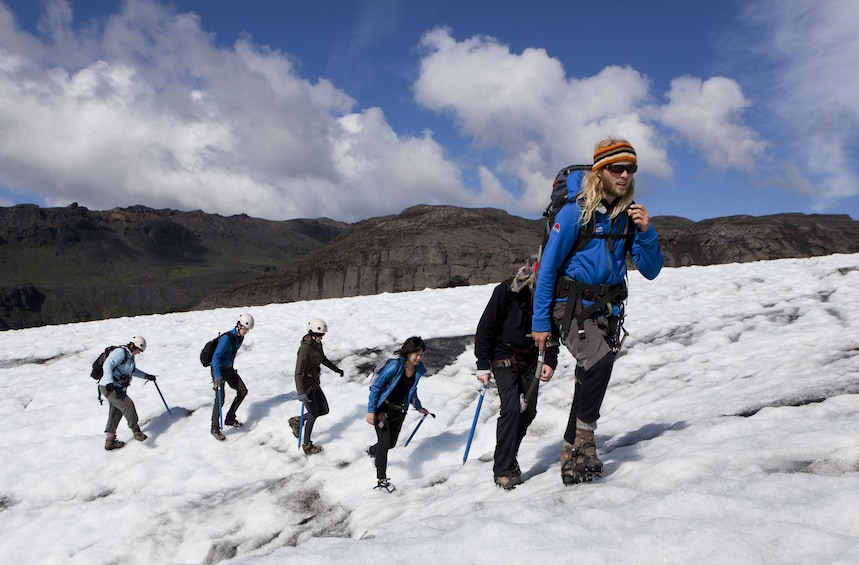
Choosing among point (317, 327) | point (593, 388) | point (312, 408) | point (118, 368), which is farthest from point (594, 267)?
point (118, 368)

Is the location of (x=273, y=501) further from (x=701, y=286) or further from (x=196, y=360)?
(x=701, y=286)

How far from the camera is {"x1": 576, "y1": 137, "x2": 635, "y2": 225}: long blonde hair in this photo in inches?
188

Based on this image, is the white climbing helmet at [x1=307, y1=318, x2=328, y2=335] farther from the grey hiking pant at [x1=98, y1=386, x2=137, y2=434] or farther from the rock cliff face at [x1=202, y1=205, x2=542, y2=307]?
the rock cliff face at [x1=202, y1=205, x2=542, y2=307]

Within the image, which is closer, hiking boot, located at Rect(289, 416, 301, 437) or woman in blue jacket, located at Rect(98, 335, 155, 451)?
hiking boot, located at Rect(289, 416, 301, 437)

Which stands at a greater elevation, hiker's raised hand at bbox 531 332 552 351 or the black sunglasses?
the black sunglasses

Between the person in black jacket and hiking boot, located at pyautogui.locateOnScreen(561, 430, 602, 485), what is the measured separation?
792 mm

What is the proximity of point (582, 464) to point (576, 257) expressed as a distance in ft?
6.62

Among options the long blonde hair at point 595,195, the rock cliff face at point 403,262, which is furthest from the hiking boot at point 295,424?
the rock cliff face at point 403,262

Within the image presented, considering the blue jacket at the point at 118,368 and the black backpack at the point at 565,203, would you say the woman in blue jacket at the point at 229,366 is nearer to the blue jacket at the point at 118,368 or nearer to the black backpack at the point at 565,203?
the blue jacket at the point at 118,368

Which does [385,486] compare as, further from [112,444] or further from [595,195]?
[112,444]

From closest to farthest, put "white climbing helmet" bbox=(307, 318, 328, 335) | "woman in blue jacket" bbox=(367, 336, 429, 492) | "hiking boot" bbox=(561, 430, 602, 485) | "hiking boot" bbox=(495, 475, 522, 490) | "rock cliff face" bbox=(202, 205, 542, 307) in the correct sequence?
1. "hiking boot" bbox=(561, 430, 602, 485)
2. "hiking boot" bbox=(495, 475, 522, 490)
3. "woman in blue jacket" bbox=(367, 336, 429, 492)
4. "white climbing helmet" bbox=(307, 318, 328, 335)
5. "rock cliff face" bbox=(202, 205, 542, 307)

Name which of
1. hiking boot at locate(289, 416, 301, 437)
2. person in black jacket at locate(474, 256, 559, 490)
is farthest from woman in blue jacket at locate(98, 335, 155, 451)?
person in black jacket at locate(474, 256, 559, 490)

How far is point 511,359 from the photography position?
612cm

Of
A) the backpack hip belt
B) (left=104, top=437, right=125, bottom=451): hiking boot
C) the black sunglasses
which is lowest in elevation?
(left=104, top=437, right=125, bottom=451): hiking boot
